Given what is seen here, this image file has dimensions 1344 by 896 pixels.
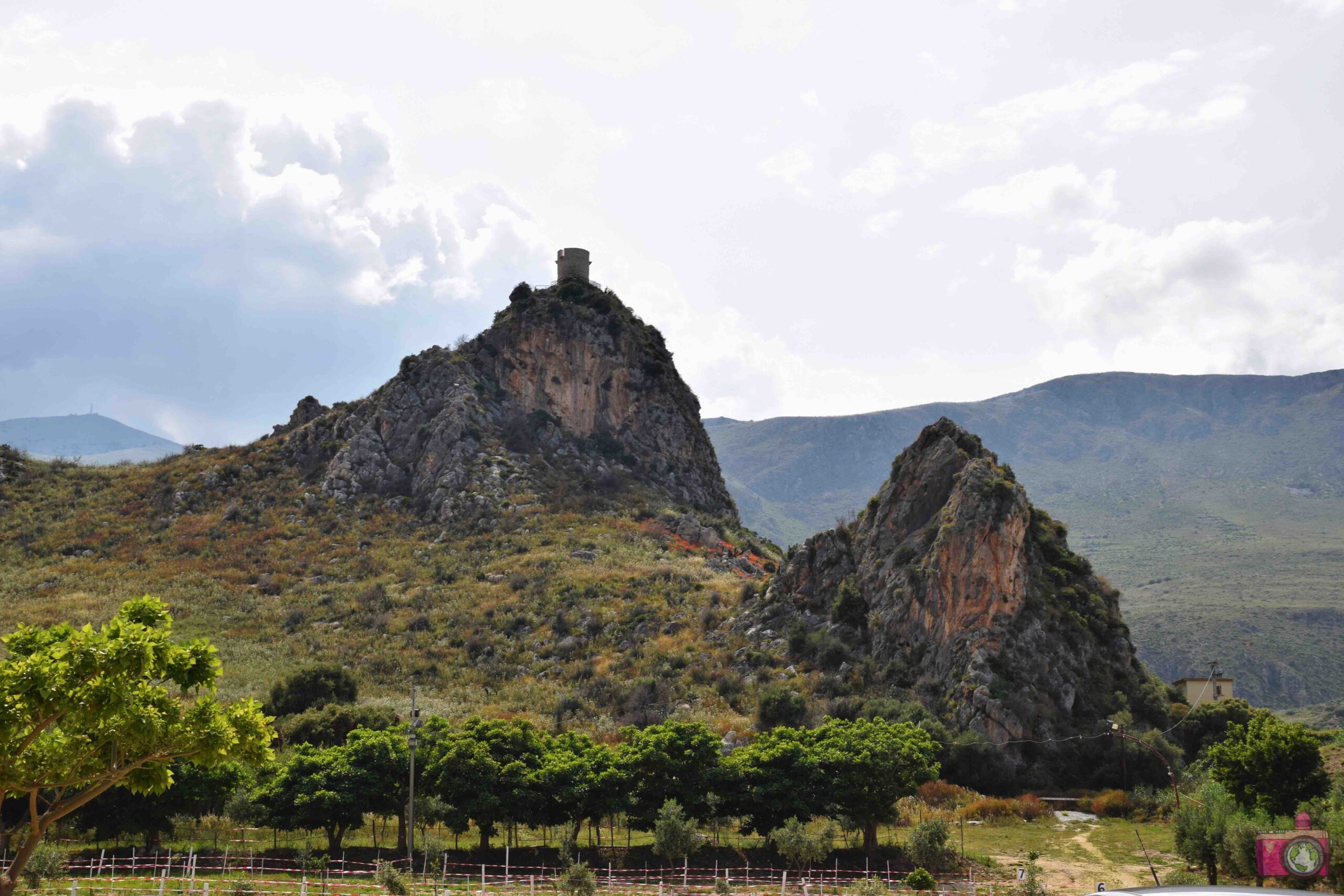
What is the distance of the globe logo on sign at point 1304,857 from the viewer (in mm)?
24891

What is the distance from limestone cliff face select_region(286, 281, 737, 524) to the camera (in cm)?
10362

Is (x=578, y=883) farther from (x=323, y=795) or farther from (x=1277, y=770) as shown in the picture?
(x=1277, y=770)

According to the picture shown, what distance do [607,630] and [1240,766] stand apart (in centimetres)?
4475

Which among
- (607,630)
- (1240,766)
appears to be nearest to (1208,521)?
(607,630)

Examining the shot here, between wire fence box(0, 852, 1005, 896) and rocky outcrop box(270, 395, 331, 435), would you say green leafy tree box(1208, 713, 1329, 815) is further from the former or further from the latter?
rocky outcrop box(270, 395, 331, 435)

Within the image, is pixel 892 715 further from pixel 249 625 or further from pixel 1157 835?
pixel 249 625

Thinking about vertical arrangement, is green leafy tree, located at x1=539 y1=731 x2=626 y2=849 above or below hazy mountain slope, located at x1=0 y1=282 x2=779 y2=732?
below

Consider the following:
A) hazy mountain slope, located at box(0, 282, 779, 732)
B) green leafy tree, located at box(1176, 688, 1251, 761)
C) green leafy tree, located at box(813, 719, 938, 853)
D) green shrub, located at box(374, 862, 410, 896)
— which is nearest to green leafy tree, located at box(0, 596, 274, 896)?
green shrub, located at box(374, 862, 410, 896)

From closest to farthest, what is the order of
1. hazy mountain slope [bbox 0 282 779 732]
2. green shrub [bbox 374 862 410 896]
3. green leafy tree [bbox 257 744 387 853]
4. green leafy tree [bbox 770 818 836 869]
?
green shrub [bbox 374 862 410 896], green leafy tree [bbox 770 818 836 869], green leafy tree [bbox 257 744 387 853], hazy mountain slope [bbox 0 282 779 732]

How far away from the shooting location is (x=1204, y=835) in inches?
1345

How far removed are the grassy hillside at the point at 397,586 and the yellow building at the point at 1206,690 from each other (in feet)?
84.2

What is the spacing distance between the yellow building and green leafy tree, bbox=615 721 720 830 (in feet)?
122

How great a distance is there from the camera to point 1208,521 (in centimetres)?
18500

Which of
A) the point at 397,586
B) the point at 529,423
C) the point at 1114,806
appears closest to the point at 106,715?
the point at 1114,806
